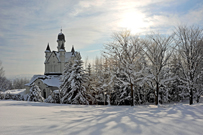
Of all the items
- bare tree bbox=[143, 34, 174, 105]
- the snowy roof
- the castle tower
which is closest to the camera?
bare tree bbox=[143, 34, 174, 105]

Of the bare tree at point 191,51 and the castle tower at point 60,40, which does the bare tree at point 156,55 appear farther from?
the castle tower at point 60,40

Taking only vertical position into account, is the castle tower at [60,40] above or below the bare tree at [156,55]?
above

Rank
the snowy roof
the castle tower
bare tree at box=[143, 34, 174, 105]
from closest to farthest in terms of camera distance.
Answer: bare tree at box=[143, 34, 174, 105], the snowy roof, the castle tower

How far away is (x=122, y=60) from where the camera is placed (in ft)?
54.4

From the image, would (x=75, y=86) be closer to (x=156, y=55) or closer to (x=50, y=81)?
(x=156, y=55)

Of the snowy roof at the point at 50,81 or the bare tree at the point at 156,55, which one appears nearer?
the bare tree at the point at 156,55

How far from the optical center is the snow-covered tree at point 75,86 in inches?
886

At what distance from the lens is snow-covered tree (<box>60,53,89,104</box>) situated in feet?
73.9

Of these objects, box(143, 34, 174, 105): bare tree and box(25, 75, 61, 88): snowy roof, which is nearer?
box(143, 34, 174, 105): bare tree

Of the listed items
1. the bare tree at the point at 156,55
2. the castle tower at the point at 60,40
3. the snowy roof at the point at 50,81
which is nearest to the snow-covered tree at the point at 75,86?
the bare tree at the point at 156,55

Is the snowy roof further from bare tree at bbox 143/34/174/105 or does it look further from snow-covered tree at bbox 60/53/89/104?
bare tree at bbox 143/34/174/105

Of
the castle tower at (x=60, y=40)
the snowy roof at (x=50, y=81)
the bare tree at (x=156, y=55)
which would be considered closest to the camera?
the bare tree at (x=156, y=55)

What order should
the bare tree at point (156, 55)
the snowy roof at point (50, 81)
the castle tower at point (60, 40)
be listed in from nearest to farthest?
the bare tree at point (156, 55) < the snowy roof at point (50, 81) < the castle tower at point (60, 40)

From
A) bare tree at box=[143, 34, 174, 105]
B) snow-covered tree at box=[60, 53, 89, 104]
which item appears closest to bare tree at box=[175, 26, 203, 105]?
bare tree at box=[143, 34, 174, 105]
